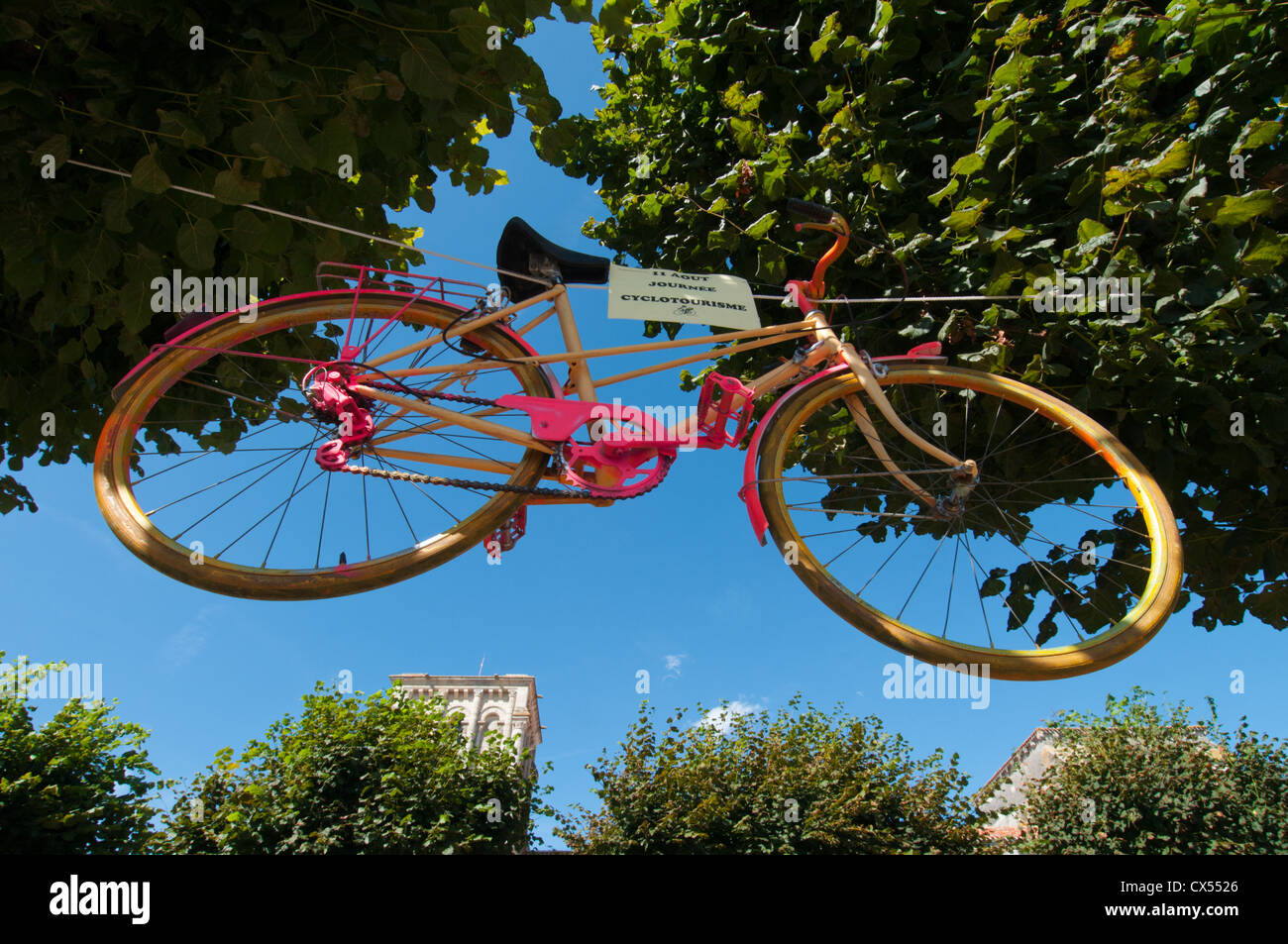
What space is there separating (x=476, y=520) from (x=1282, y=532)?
189 inches

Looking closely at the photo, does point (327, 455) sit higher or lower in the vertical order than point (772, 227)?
lower

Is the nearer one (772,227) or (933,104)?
(933,104)

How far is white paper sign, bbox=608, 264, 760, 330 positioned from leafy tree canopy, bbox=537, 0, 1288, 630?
1285mm

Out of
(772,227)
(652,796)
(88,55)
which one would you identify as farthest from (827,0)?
(652,796)

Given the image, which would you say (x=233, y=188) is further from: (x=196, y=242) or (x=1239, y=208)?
(x=1239, y=208)

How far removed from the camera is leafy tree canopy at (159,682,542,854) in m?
12.2

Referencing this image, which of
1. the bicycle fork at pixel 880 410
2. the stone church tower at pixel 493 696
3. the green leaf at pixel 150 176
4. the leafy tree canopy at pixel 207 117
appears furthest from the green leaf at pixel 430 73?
the stone church tower at pixel 493 696

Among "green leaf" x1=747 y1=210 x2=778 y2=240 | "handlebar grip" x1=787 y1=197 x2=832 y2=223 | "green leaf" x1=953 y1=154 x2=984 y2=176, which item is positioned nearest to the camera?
"handlebar grip" x1=787 y1=197 x2=832 y2=223

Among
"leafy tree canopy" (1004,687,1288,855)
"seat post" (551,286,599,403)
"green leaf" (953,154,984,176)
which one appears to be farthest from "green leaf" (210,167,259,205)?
"leafy tree canopy" (1004,687,1288,855)

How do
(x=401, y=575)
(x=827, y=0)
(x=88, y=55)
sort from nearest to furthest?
(x=401, y=575), (x=88, y=55), (x=827, y=0)

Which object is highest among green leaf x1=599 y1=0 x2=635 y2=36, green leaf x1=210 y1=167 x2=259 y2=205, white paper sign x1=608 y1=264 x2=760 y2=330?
green leaf x1=599 y1=0 x2=635 y2=36

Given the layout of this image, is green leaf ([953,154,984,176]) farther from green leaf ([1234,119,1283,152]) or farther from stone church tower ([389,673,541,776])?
stone church tower ([389,673,541,776])
